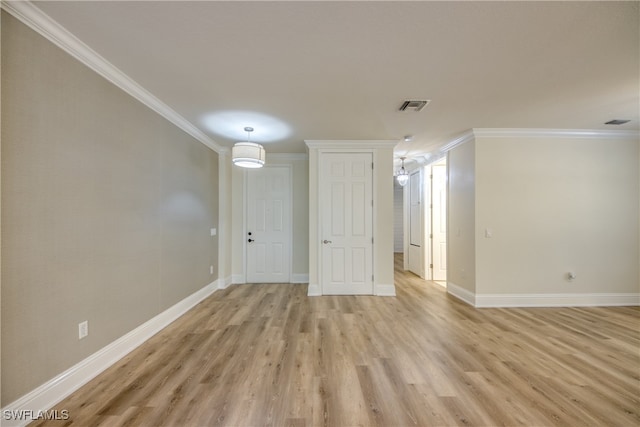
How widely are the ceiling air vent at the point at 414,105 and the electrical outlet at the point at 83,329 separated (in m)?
3.57

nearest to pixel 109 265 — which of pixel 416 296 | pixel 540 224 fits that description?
pixel 416 296

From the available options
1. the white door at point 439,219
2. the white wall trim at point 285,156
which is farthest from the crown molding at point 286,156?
the white door at point 439,219

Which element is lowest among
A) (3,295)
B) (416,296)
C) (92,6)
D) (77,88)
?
(416,296)

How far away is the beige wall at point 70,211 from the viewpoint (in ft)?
5.02

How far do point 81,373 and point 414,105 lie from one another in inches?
155

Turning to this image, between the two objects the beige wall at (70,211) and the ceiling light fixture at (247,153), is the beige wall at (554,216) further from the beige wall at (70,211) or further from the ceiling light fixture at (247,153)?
the beige wall at (70,211)

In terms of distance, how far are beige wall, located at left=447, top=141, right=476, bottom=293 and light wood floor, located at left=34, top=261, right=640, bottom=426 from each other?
76cm

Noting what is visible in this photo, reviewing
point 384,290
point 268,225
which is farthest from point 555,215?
point 268,225

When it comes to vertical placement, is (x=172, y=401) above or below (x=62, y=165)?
below

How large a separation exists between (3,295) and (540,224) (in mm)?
5630

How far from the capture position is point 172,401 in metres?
1.80

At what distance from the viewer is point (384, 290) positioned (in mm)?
4336

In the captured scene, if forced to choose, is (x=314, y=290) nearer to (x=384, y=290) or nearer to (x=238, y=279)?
(x=384, y=290)

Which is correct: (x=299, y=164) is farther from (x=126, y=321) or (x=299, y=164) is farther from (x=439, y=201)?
(x=126, y=321)
